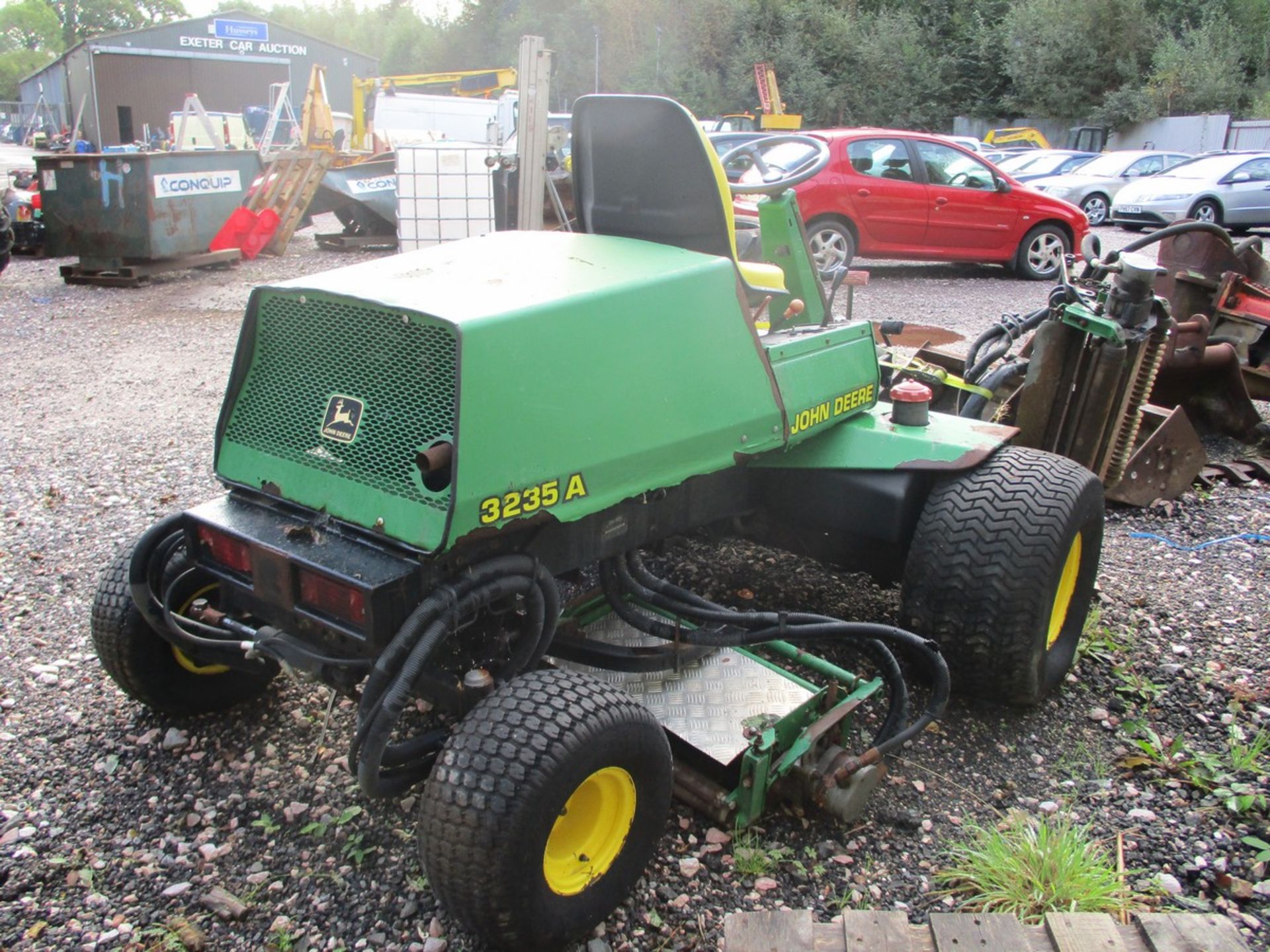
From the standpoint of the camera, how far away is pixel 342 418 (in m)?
2.58

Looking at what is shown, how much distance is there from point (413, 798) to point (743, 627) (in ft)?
3.39

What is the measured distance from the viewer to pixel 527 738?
2.23 meters

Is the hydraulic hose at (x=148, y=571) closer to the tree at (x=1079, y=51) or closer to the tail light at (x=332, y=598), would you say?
the tail light at (x=332, y=598)

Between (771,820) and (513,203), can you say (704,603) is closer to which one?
(771,820)

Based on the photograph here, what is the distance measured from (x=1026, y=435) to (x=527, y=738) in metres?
3.03

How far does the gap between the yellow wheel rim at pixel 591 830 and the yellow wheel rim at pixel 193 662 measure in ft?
3.89

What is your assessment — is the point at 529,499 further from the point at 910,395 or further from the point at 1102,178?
the point at 1102,178

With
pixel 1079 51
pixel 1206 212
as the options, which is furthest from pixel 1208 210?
pixel 1079 51

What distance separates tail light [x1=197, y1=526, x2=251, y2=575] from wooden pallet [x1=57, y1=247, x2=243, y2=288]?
9.00 m

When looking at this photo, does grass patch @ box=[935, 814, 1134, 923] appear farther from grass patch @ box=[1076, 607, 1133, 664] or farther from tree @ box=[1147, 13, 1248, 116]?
tree @ box=[1147, 13, 1248, 116]

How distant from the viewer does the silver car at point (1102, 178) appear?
18.0 m

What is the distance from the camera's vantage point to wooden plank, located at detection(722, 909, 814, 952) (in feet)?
7.41

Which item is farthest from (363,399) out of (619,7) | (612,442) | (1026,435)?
(619,7)

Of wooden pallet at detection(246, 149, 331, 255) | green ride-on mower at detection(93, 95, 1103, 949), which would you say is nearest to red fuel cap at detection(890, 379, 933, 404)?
→ green ride-on mower at detection(93, 95, 1103, 949)
